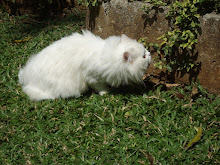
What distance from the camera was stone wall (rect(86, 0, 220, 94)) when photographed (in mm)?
3273

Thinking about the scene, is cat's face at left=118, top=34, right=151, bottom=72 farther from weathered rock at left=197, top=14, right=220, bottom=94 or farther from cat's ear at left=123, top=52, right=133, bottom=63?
weathered rock at left=197, top=14, right=220, bottom=94

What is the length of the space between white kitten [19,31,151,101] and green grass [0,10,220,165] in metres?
0.19

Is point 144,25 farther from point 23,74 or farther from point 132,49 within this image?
point 23,74

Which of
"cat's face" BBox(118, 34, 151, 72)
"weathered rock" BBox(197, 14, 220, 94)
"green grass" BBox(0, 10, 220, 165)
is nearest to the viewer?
"green grass" BBox(0, 10, 220, 165)

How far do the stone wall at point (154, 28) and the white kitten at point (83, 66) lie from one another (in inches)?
17.9

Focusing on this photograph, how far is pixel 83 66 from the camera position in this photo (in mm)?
3559

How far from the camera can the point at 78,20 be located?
5.80 metres

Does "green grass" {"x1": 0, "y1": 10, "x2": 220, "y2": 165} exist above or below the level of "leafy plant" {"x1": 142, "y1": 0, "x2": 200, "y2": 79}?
below

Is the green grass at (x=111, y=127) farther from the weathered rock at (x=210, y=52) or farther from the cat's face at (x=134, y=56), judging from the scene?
the cat's face at (x=134, y=56)

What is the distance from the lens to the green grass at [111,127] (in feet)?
9.39

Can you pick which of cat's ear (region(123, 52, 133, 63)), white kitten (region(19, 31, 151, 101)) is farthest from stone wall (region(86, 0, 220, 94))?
cat's ear (region(123, 52, 133, 63))

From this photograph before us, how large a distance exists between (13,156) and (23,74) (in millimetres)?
1435

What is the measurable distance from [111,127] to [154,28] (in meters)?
1.61

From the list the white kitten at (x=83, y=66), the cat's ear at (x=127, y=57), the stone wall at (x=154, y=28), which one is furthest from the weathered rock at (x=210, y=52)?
the cat's ear at (x=127, y=57)
